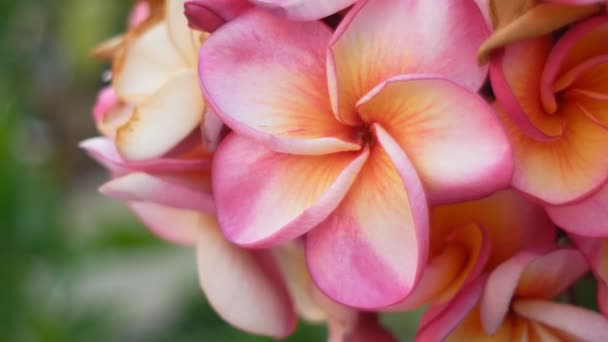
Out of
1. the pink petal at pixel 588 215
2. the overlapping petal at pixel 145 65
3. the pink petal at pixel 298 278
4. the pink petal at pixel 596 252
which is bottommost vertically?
the pink petal at pixel 298 278

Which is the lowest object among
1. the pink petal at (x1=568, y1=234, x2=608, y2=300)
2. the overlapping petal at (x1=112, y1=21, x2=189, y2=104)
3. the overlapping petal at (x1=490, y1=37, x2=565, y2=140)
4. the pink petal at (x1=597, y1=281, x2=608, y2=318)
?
the pink petal at (x1=597, y1=281, x2=608, y2=318)

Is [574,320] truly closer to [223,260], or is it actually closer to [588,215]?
[588,215]

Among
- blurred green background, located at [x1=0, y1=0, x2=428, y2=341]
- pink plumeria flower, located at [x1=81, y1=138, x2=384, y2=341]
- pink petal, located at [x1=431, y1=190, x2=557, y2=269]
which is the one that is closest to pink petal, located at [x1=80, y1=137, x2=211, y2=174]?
pink plumeria flower, located at [x1=81, y1=138, x2=384, y2=341]

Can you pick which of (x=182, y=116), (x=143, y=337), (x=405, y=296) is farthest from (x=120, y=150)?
(x=143, y=337)

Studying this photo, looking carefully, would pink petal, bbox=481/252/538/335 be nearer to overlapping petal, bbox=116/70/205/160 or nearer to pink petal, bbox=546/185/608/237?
pink petal, bbox=546/185/608/237

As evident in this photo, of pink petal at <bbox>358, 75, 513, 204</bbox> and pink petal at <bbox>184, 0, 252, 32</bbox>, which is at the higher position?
pink petal at <bbox>184, 0, 252, 32</bbox>

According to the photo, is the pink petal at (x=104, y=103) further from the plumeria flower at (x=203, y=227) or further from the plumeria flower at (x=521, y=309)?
the plumeria flower at (x=521, y=309)

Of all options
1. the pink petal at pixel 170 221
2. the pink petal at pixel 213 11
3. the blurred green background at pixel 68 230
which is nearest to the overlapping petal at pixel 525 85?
the pink petal at pixel 213 11
